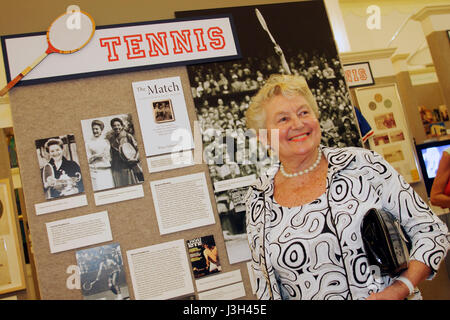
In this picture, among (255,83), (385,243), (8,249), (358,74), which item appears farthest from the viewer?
(358,74)

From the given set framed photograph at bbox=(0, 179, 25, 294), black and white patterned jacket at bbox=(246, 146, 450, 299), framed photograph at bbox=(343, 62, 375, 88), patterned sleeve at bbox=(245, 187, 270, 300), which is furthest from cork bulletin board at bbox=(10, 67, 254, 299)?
framed photograph at bbox=(343, 62, 375, 88)

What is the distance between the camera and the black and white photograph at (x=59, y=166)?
4.50ft

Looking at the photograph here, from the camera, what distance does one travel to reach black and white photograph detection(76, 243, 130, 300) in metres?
1.35

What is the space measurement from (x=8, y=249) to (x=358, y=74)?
337cm

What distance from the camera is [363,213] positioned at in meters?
1.07

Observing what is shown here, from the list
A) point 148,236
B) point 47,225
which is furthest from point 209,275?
point 47,225

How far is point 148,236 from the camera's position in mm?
1418

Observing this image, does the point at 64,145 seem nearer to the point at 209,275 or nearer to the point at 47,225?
the point at 47,225

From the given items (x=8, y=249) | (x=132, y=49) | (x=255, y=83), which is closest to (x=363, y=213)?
(x=255, y=83)

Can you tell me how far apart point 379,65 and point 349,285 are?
3.53 m

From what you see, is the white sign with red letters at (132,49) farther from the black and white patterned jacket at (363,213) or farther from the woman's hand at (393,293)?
the woman's hand at (393,293)

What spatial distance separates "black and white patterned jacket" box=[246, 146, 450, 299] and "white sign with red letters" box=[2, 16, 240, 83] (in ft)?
2.32

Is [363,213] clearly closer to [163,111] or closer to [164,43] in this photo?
[163,111]
